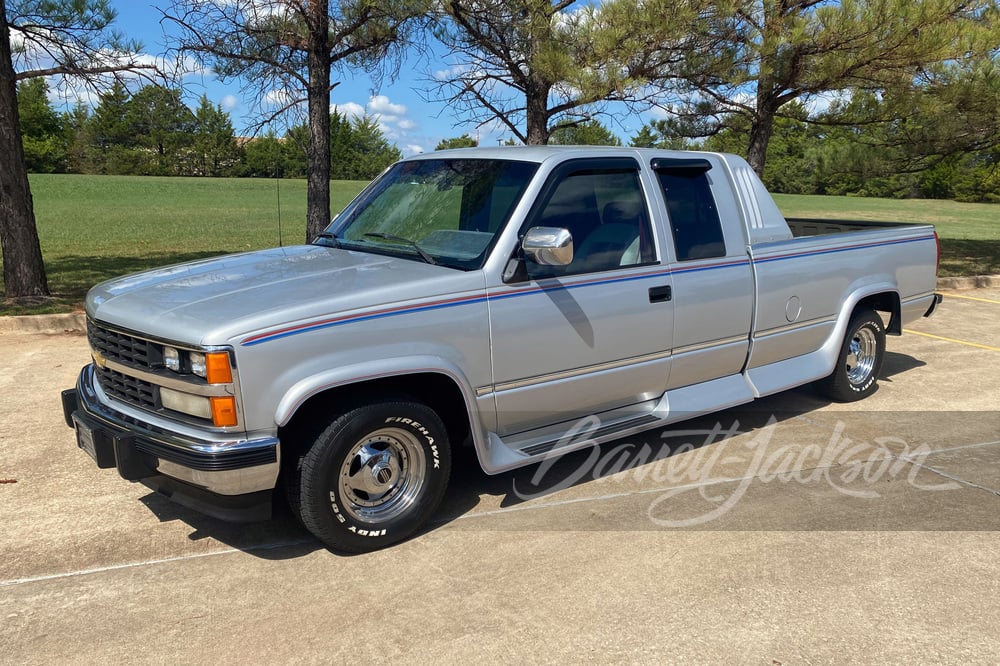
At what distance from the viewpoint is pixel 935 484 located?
16.8ft

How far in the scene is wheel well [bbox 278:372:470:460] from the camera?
3.96 meters

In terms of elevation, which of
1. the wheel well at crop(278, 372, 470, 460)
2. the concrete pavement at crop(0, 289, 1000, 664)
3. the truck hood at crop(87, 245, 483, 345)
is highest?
the truck hood at crop(87, 245, 483, 345)

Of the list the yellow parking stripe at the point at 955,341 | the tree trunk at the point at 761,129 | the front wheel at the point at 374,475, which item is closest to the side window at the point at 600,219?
the front wheel at the point at 374,475

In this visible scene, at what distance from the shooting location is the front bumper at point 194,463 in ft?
12.1

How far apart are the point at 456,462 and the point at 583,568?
1.64 meters

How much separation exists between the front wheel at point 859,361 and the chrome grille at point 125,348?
5011 mm

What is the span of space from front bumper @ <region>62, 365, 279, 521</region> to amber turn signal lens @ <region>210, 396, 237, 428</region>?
8 centimetres

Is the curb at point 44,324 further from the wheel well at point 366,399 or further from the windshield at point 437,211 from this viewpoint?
the wheel well at point 366,399

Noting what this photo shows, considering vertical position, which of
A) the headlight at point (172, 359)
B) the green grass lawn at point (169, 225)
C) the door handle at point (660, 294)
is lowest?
the green grass lawn at point (169, 225)

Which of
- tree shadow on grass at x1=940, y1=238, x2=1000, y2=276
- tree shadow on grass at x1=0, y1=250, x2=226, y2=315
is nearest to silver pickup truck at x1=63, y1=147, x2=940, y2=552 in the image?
tree shadow on grass at x1=0, y1=250, x2=226, y2=315

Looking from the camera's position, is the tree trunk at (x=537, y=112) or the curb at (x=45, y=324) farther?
the tree trunk at (x=537, y=112)

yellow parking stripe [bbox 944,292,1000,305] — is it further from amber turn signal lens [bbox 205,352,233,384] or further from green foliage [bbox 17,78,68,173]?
green foliage [bbox 17,78,68,173]

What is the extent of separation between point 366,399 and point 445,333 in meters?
0.50

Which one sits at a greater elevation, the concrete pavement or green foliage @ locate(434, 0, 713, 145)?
green foliage @ locate(434, 0, 713, 145)
